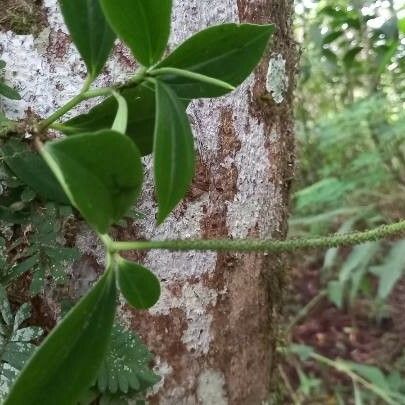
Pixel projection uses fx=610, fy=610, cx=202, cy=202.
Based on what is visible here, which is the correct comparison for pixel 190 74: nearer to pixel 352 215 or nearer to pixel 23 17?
pixel 23 17

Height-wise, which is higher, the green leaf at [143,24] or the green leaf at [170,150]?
the green leaf at [143,24]

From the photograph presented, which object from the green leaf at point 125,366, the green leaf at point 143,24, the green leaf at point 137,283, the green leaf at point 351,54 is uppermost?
the green leaf at point 143,24

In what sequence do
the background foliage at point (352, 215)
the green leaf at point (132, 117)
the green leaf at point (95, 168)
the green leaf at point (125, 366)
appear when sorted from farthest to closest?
the background foliage at point (352, 215)
the green leaf at point (125, 366)
the green leaf at point (132, 117)
the green leaf at point (95, 168)

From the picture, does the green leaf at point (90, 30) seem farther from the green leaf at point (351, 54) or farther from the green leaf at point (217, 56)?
the green leaf at point (351, 54)

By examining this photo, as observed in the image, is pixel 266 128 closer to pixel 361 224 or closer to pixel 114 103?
pixel 114 103

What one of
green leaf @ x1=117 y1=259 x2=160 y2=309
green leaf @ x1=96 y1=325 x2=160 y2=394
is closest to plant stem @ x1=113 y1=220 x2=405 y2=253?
green leaf @ x1=117 y1=259 x2=160 y2=309

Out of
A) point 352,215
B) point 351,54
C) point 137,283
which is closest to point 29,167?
point 137,283

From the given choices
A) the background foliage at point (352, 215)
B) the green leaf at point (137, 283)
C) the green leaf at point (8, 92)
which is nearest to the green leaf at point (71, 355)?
the green leaf at point (137, 283)
